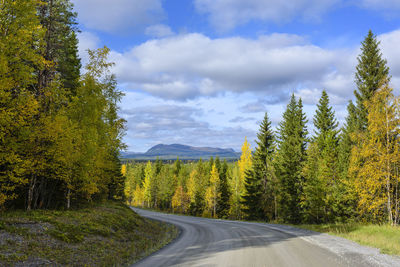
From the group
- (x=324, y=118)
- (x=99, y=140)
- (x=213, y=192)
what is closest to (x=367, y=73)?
(x=324, y=118)

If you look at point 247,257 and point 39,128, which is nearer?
point 247,257

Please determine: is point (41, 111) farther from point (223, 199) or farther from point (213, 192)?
point (223, 199)

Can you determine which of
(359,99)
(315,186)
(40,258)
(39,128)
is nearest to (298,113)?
(359,99)

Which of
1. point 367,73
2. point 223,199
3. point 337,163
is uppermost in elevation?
point 367,73

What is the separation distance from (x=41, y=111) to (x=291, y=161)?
27980 millimetres

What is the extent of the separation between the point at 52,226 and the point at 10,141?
4582mm

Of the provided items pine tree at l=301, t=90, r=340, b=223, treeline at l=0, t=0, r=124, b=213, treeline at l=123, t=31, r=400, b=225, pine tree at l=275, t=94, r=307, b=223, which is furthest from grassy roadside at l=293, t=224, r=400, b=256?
treeline at l=0, t=0, r=124, b=213

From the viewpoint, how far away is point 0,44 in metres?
11.6

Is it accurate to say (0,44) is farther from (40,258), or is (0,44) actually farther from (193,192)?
(193,192)

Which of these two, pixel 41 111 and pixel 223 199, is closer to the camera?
pixel 41 111

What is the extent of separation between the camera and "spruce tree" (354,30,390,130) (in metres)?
26.8

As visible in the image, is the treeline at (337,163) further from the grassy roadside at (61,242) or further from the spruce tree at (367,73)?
the grassy roadside at (61,242)

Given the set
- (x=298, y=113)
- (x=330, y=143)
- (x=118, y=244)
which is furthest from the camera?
(x=298, y=113)

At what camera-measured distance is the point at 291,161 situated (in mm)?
32625
